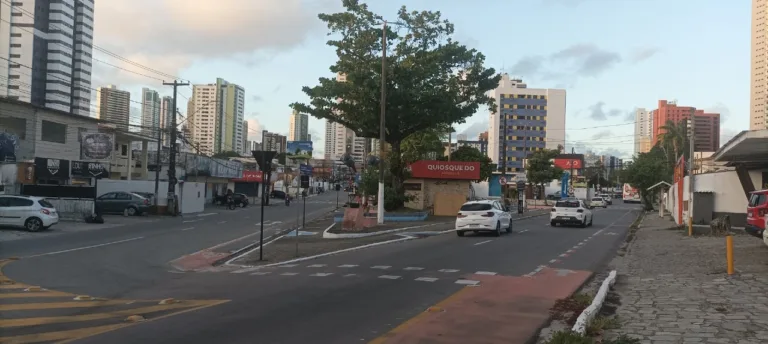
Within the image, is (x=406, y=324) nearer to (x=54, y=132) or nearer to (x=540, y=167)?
(x=54, y=132)

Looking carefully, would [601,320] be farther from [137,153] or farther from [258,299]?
[137,153]

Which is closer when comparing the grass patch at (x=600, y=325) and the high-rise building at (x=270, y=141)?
the grass patch at (x=600, y=325)

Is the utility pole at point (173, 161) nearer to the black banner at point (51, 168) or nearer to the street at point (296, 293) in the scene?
the black banner at point (51, 168)

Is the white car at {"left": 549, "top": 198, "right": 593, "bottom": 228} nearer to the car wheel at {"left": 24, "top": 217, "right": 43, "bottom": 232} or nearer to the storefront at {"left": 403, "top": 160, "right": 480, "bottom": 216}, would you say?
the storefront at {"left": 403, "top": 160, "right": 480, "bottom": 216}

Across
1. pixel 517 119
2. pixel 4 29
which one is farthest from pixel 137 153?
pixel 517 119

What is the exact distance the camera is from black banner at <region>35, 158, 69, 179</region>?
42.0 meters

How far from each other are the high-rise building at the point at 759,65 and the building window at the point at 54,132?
5742 centimetres

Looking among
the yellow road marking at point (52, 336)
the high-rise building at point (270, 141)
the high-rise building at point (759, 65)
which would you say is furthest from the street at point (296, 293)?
the high-rise building at point (759, 65)

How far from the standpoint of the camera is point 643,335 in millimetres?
7820

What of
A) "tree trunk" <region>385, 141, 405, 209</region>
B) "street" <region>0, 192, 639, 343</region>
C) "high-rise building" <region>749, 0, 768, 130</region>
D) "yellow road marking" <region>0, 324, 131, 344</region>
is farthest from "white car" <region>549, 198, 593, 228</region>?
"high-rise building" <region>749, 0, 768, 130</region>

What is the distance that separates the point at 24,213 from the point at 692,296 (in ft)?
86.7

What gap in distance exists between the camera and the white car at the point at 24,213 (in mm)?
26938

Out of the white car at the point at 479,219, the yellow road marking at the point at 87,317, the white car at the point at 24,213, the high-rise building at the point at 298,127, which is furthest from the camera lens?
the high-rise building at the point at 298,127

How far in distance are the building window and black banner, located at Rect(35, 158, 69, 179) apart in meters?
2.60
